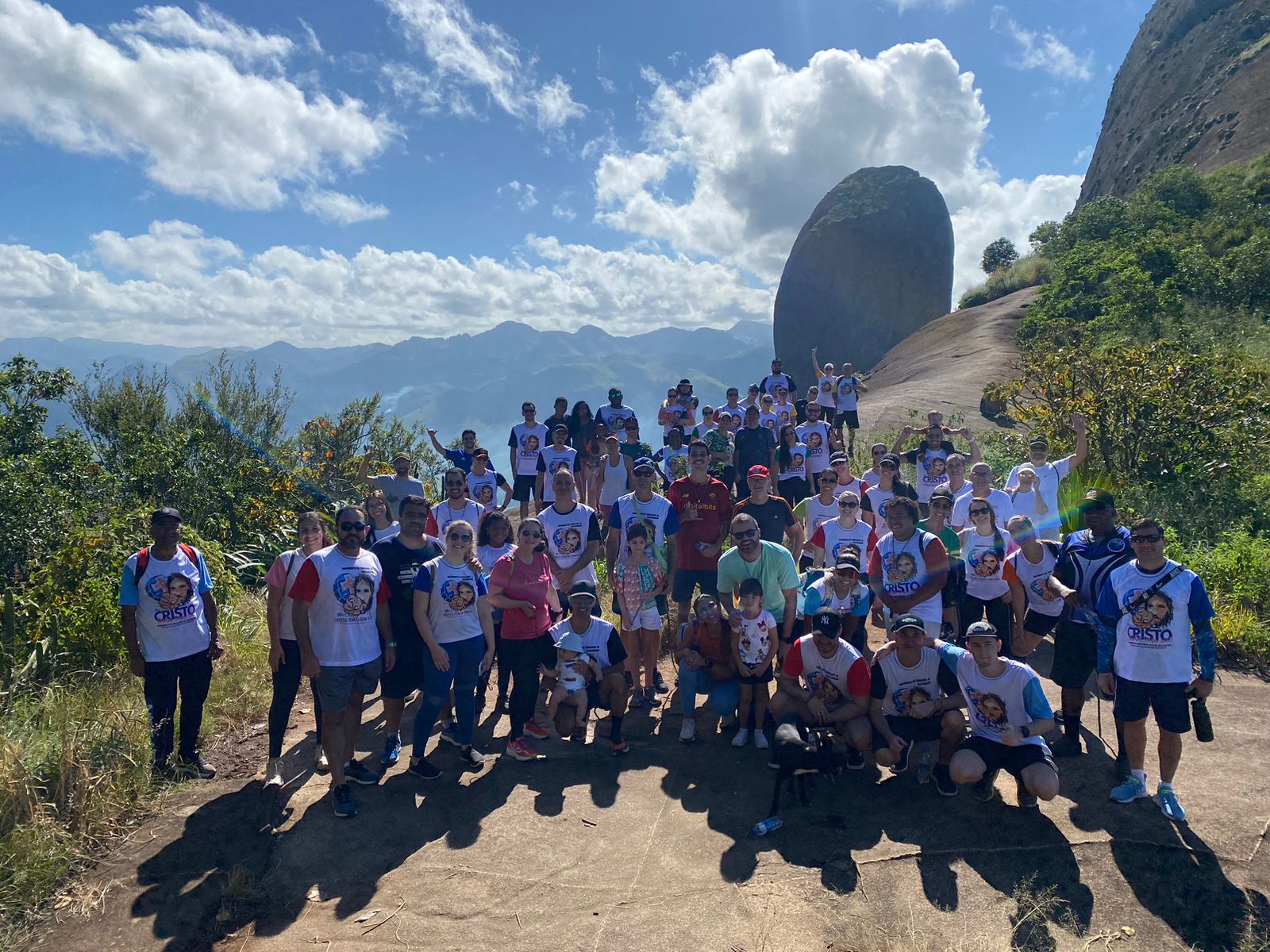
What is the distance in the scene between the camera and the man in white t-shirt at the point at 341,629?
16.7 ft

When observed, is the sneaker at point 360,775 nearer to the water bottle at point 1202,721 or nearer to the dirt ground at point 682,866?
the dirt ground at point 682,866

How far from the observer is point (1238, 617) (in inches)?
294

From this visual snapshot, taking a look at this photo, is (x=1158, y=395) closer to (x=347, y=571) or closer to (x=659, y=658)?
(x=659, y=658)

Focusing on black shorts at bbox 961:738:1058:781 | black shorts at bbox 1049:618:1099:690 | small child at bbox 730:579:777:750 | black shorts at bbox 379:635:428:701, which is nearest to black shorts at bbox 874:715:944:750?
black shorts at bbox 961:738:1058:781

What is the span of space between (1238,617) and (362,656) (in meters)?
8.31

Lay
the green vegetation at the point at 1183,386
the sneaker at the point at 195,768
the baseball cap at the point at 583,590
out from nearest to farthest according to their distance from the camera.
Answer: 1. the sneaker at the point at 195,768
2. the baseball cap at the point at 583,590
3. the green vegetation at the point at 1183,386

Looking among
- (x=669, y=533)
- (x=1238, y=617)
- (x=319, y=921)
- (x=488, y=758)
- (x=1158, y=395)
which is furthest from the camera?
(x=1158, y=395)

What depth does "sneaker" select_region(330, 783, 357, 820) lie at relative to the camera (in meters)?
5.23

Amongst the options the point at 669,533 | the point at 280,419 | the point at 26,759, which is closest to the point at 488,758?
the point at 669,533

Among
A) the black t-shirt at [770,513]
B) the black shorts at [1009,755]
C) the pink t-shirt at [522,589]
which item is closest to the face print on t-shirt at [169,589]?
the pink t-shirt at [522,589]

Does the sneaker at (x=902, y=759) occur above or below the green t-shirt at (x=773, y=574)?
below

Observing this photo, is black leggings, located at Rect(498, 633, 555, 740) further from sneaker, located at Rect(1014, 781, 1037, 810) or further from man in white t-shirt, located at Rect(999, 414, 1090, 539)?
man in white t-shirt, located at Rect(999, 414, 1090, 539)

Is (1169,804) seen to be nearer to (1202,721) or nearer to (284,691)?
(1202,721)

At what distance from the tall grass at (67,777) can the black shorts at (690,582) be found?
4197 mm
